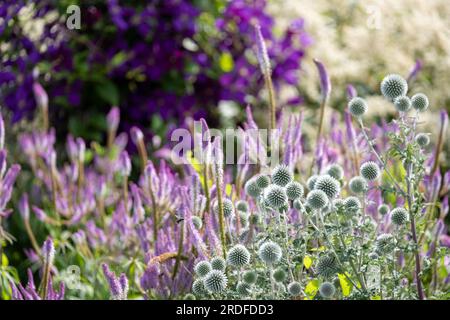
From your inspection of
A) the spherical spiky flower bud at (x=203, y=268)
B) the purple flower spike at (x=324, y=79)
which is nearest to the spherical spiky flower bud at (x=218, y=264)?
the spherical spiky flower bud at (x=203, y=268)

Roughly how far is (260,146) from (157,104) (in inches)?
77.5

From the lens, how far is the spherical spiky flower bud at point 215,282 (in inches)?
59.5

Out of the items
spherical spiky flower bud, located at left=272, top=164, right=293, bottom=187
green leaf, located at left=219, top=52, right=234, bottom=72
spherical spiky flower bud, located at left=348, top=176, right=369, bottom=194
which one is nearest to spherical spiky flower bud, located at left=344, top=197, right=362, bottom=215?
spherical spiky flower bud, located at left=348, top=176, right=369, bottom=194

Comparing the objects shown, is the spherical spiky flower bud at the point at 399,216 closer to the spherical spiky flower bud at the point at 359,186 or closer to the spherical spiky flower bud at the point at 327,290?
the spherical spiky flower bud at the point at 359,186

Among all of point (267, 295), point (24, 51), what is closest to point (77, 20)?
point (24, 51)

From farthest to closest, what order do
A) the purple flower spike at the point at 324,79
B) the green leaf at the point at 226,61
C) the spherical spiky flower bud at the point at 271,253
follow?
1. the green leaf at the point at 226,61
2. the purple flower spike at the point at 324,79
3. the spherical spiky flower bud at the point at 271,253

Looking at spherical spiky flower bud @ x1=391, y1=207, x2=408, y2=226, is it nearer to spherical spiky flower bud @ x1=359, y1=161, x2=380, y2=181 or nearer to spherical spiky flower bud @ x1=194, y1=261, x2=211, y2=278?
spherical spiky flower bud @ x1=359, y1=161, x2=380, y2=181

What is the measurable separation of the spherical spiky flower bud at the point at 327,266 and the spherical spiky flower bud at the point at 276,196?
151 mm

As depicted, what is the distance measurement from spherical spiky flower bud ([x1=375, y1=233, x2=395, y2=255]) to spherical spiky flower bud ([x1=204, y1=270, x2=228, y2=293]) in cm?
33

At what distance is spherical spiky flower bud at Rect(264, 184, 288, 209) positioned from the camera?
1535 mm

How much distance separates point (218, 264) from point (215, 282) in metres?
0.06

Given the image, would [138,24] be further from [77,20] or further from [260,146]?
[260,146]

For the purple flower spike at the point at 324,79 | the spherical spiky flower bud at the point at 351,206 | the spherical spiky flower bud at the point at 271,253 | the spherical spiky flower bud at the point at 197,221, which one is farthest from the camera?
the purple flower spike at the point at 324,79

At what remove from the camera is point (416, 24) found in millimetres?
3832
